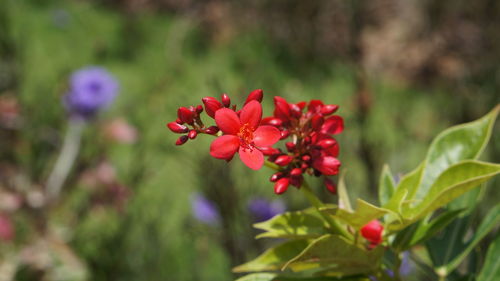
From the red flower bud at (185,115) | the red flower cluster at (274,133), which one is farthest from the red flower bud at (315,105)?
the red flower bud at (185,115)

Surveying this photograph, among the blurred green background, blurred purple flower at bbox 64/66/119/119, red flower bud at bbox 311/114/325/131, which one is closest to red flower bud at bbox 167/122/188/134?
red flower bud at bbox 311/114/325/131

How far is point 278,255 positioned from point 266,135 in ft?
0.49

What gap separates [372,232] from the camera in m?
0.53

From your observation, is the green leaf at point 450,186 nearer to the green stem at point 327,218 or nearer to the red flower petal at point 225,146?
the green stem at point 327,218

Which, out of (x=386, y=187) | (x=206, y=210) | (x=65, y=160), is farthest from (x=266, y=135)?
(x=65, y=160)

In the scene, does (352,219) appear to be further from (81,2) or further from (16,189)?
(81,2)

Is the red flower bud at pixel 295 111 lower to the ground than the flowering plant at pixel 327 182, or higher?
higher

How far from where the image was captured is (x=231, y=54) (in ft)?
12.3

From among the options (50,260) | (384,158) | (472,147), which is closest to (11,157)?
(50,260)

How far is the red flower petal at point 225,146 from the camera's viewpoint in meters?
0.45

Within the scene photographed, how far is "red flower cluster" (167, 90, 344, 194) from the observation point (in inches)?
18.1

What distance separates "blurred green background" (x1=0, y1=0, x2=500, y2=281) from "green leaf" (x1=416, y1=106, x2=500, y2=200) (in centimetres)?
61

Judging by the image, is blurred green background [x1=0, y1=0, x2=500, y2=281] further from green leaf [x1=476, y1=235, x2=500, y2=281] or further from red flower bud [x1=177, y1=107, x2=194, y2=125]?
red flower bud [x1=177, y1=107, x2=194, y2=125]

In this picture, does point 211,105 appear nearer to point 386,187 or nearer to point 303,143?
point 303,143
